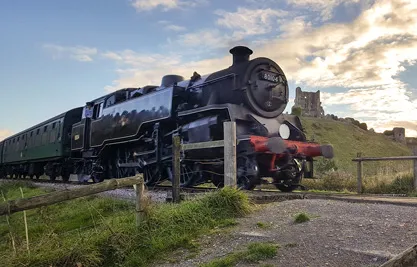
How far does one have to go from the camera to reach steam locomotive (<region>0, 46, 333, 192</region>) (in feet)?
29.7

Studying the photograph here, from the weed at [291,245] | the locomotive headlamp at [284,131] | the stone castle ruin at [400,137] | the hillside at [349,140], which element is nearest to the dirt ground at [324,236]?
the weed at [291,245]

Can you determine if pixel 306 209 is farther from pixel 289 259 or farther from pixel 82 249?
pixel 82 249

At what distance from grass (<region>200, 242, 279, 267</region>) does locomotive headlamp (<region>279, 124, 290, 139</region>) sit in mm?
6219

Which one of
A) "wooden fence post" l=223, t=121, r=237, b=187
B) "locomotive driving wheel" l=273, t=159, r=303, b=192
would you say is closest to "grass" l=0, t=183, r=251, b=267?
"wooden fence post" l=223, t=121, r=237, b=187

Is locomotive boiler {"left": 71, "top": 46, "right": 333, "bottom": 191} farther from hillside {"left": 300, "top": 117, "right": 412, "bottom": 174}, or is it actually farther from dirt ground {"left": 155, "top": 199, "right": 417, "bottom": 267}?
hillside {"left": 300, "top": 117, "right": 412, "bottom": 174}

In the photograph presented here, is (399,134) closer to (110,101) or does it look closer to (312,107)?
(312,107)

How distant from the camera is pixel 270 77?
10.2m

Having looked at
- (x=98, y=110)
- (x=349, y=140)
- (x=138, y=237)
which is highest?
(x=98, y=110)

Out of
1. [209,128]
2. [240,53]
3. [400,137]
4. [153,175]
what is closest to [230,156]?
[209,128]

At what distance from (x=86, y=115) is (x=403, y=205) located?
12.9 m

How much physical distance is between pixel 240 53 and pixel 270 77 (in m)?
1.07

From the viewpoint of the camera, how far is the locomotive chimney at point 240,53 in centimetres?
988

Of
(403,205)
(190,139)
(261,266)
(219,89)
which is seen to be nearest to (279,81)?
(219,89)

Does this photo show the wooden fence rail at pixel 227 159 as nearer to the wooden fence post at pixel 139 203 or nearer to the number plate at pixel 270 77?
the wooden fence post at pixel 139 203
